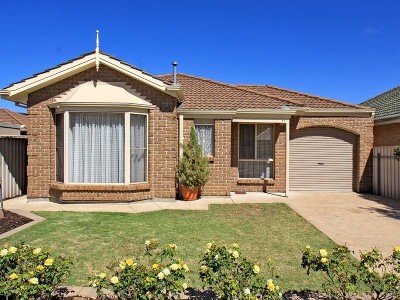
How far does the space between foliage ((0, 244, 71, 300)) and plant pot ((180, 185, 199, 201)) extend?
8463mm

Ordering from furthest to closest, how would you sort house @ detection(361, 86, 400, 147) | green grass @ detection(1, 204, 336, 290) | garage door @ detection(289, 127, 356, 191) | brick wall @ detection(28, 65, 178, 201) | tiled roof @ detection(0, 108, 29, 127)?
tiled roof @ detection(0, 108, 29, 127) → garage door @ detection(289, 127, 356, 191) → house @ detection(361, 86, 400, 147) → brick wall @ detection(28, 65, 178, 201) → green grass @ detection(1, 204, 336, 290)

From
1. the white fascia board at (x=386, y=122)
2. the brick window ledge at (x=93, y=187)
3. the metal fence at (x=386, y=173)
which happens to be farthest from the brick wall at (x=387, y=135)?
the brick window ledge at (x=93, y=187)

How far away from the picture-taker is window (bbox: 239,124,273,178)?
48.1 ft

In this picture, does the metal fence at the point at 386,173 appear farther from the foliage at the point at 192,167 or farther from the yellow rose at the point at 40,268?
the yellow rose at the point at 40,268

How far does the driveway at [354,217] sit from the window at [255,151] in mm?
1682

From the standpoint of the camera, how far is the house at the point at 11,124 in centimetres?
1784

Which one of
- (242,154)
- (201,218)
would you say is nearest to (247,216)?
(201,218)

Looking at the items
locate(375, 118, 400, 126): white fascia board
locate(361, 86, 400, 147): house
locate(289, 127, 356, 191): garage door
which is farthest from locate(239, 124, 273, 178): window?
locate(361, 86, 400, 147): house

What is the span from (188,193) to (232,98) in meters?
4.51

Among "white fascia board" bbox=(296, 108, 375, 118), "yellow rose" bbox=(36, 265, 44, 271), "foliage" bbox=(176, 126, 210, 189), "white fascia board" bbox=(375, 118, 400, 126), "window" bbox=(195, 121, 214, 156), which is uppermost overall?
"white fascia board" bbox=(296, 108, 375, 118)

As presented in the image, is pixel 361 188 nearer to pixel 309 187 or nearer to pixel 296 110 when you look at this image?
pixel 309 187

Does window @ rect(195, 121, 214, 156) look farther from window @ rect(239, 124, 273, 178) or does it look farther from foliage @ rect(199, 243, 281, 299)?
foliage @ rect(199, 243, 281, 299)

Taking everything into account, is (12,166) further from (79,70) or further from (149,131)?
(149,131)

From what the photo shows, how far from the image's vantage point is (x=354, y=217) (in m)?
9.90
